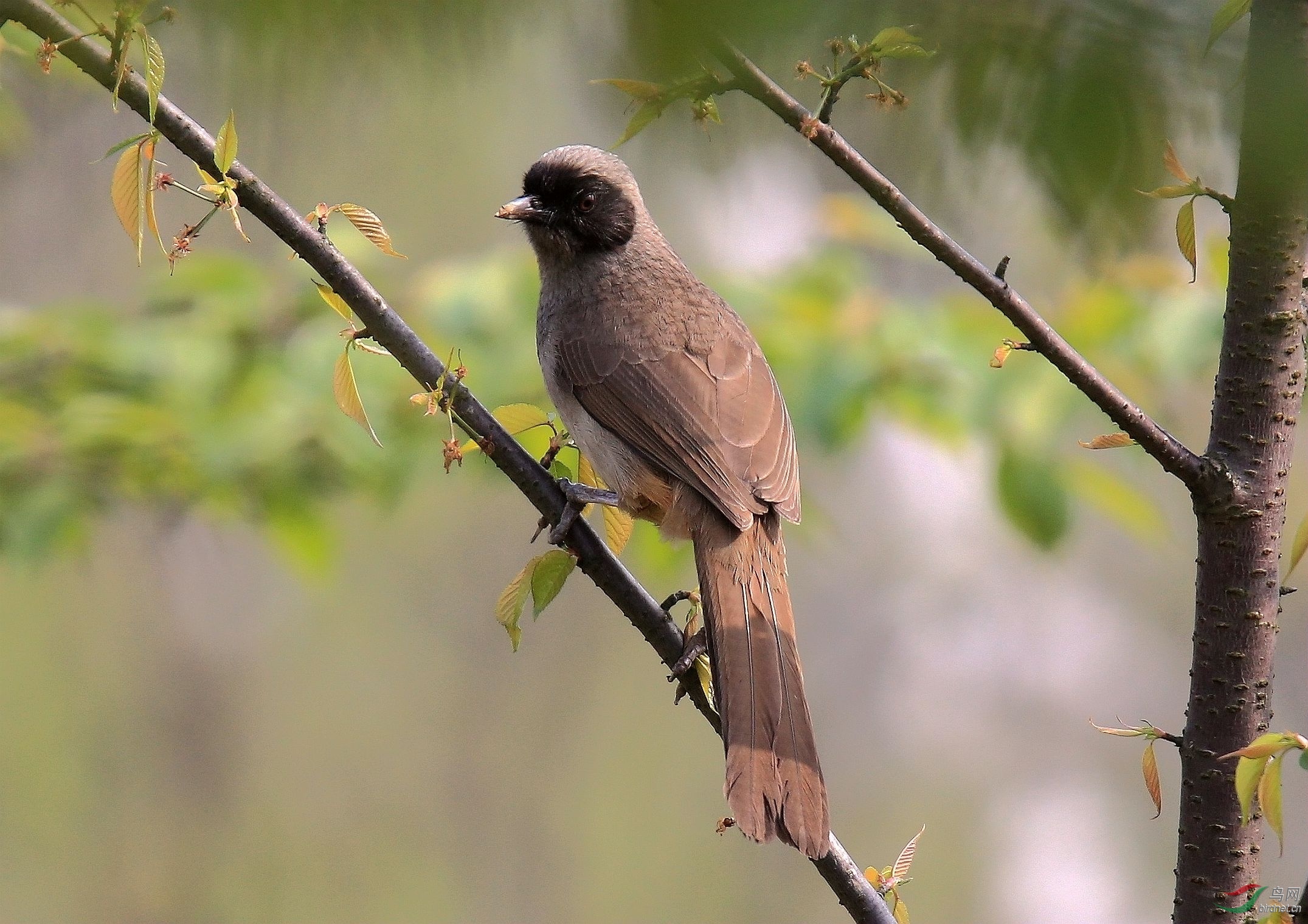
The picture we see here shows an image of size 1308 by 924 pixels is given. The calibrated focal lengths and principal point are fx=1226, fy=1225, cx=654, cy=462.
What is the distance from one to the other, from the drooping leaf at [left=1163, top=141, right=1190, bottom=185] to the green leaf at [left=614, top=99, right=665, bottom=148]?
0.35m

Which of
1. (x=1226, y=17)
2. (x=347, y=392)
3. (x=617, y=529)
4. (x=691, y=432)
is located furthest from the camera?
(x=691, y=432)

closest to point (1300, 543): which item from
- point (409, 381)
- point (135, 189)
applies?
point (135, 189)

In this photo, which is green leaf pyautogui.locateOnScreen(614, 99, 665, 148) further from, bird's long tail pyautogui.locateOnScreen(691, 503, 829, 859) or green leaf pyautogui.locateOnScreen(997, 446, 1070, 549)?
green leaf pyautogui.locateOnScreen(997, 446, 1070, 549)

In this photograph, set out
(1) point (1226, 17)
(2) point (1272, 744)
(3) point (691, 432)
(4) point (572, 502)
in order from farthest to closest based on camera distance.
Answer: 1. (3) point (691, 432)
2. (4) point (572, 502)
3. (2) point (1272, 744)
4. (1) point (1226, 17)

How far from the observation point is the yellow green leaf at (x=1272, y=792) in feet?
4.85

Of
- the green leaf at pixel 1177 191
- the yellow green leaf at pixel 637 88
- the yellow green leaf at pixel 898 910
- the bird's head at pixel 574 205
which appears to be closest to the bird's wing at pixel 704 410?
the bird's head at pixel 574 205

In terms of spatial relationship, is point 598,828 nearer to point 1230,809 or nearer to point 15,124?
point 15,124

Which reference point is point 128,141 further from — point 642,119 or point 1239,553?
point 1239,553

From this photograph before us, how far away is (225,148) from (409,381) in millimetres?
3353

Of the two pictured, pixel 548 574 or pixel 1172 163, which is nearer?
pixel 1172 163

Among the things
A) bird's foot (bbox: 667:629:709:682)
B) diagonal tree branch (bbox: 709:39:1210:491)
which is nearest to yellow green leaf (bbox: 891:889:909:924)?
bird's foot (bbox: 667:629:709:682)

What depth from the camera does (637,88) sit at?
0.88m

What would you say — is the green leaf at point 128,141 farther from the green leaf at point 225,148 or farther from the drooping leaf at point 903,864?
the drooping leaf at point 903,864

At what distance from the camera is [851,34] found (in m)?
0.72
